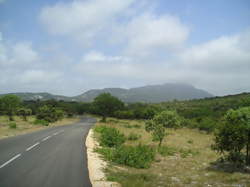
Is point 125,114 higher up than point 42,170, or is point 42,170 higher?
point 42,170

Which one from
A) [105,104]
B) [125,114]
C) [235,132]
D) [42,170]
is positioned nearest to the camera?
[42,170]

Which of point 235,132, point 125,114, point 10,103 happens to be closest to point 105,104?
point 125,114

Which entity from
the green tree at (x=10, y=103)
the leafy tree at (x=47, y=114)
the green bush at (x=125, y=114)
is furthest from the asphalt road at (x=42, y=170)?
the green bush at (x=125, y=114)

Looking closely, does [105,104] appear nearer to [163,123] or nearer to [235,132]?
[163,123]

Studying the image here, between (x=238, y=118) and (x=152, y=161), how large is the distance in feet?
19.3

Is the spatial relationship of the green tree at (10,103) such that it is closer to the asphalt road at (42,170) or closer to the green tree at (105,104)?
the green tree at (105,104)

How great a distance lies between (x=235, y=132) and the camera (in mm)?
10648

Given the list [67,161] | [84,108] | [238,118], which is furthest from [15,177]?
[84,108]

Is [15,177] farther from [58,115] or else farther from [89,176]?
[58,115]

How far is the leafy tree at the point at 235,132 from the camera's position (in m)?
10.5

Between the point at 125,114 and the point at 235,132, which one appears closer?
the point at 235,132

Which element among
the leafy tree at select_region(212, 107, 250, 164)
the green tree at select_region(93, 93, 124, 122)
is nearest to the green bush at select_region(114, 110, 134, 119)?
the green tree at select_region(93, 93, 124, 122)

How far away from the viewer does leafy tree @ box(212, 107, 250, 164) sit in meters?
10.5

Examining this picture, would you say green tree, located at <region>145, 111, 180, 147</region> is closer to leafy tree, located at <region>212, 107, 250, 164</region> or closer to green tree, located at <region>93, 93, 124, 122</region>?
leafy tree, located at <region>212, 107, 250, 164</region>
